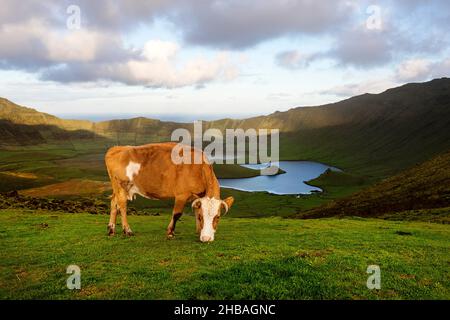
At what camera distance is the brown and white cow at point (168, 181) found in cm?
1617

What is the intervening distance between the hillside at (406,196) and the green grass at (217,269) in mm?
39192

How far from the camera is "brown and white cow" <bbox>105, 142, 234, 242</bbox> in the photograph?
637 inches

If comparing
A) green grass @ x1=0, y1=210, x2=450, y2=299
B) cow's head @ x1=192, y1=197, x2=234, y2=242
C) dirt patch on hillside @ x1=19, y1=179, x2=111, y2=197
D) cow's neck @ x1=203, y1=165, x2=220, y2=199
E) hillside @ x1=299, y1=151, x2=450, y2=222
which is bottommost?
dirt patch on hillside @ x1=19, y1=179, x2=111, y2=197

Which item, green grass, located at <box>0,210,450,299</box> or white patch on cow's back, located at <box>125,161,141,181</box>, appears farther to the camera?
white patch on cow's back, located at <box>125,161,141,181</box>

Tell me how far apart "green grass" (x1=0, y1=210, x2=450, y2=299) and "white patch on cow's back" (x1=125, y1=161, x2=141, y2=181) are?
316cm

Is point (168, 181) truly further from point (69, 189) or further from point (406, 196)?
point (69, 189)

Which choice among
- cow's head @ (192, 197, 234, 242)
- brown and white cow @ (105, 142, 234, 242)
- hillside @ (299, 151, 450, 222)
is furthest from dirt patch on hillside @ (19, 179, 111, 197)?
cow's head @ (192, 197, 234, 242)

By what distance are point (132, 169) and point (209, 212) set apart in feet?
16.1

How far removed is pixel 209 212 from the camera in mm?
15805

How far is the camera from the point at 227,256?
14.2 metres

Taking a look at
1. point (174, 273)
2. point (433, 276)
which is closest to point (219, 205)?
point (174, 273)

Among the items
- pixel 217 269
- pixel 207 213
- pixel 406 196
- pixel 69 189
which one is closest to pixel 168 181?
pixel 207 213

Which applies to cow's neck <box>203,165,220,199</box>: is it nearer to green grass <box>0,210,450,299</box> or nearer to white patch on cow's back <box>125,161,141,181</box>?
green grass <box>0,210,450,299</box>

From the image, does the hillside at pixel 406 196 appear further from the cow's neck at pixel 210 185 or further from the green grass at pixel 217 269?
the cow's neck at pixel 210 185
